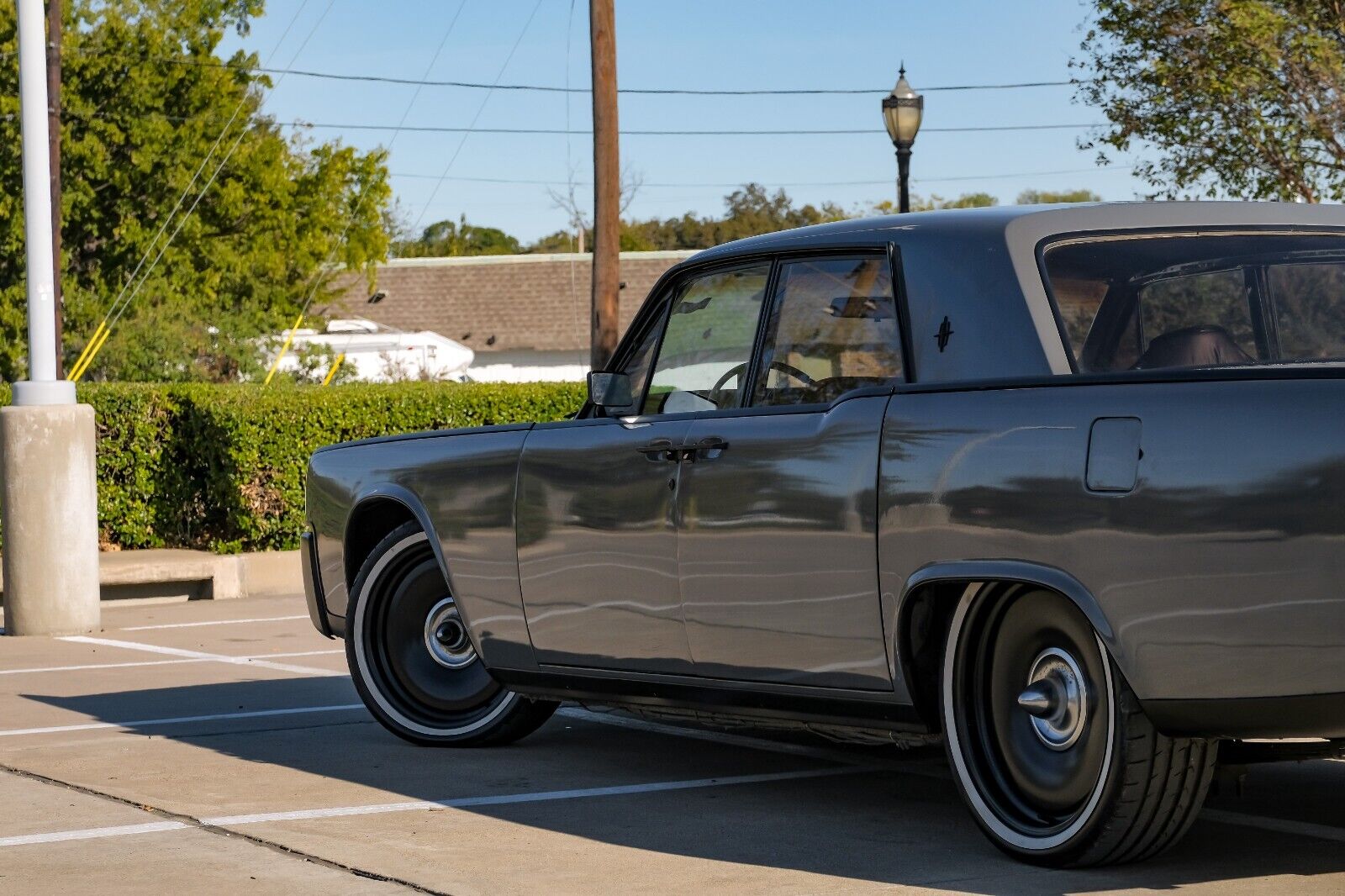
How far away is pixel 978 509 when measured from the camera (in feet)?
16.0

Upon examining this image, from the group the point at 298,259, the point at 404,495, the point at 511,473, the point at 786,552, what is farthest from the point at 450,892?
the point at 298,259

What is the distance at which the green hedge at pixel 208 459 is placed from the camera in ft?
53.1

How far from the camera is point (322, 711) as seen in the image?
8539mm

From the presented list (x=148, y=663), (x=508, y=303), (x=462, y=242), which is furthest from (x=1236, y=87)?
(x=462, y=242)

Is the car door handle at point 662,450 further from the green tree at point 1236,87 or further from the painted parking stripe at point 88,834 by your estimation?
the green tree at point 1236,87

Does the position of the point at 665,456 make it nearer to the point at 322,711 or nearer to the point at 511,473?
the point at 511,473

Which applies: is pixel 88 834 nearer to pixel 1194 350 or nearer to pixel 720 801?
pixel 720 801

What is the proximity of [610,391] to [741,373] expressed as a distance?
23.2 inches

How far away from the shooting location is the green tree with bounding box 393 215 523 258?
9946 centimetres

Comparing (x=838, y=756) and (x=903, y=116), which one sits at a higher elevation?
(x=903, y=116)

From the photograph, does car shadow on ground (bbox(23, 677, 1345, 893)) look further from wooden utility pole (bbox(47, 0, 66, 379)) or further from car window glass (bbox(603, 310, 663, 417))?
wooden utility pole (bbox(47, 0, 66, 379))

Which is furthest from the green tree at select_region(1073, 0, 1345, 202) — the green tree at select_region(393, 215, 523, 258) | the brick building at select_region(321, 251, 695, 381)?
the green tree at select_region(393, 215, 523, 258)

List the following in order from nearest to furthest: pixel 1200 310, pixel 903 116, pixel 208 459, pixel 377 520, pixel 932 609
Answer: pixel 932 609
pixel 1200 310
pixel 377 520
pixel 208 459
pixel 903 116

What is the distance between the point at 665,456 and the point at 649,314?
0.80 m
